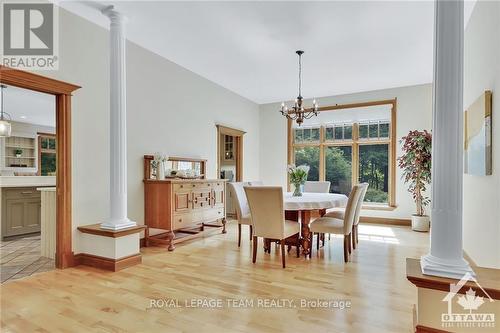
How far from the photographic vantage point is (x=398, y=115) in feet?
19.8

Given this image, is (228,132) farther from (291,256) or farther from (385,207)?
(385,207)

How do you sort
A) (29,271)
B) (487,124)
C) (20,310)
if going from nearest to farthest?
(20,310) → (487,124) → (29,271)

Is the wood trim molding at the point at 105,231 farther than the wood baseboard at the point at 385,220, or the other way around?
the wood baseboard at the point at 385,220

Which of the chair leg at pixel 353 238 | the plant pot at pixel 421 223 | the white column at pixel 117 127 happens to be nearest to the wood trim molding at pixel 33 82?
the white column at pixel 117 127

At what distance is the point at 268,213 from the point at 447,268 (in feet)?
6.33

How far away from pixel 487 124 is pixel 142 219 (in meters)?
4.27

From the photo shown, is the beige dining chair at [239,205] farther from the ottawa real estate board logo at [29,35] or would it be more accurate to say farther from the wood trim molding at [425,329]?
the ottawa real estate board logo at [29,35]

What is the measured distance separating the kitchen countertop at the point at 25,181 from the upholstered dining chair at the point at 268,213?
13.0 feet

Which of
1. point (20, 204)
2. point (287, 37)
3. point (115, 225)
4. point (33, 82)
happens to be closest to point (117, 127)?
point (33, 82)

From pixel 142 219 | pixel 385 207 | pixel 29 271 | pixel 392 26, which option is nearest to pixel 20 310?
pixel 29 271

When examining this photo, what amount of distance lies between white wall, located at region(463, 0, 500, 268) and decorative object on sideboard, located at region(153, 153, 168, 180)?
385cm

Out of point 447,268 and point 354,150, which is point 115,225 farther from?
point 354,150

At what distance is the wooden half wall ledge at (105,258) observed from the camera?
3.20 meters

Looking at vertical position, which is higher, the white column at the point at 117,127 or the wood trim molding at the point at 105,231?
the white column at the point at 117,127
